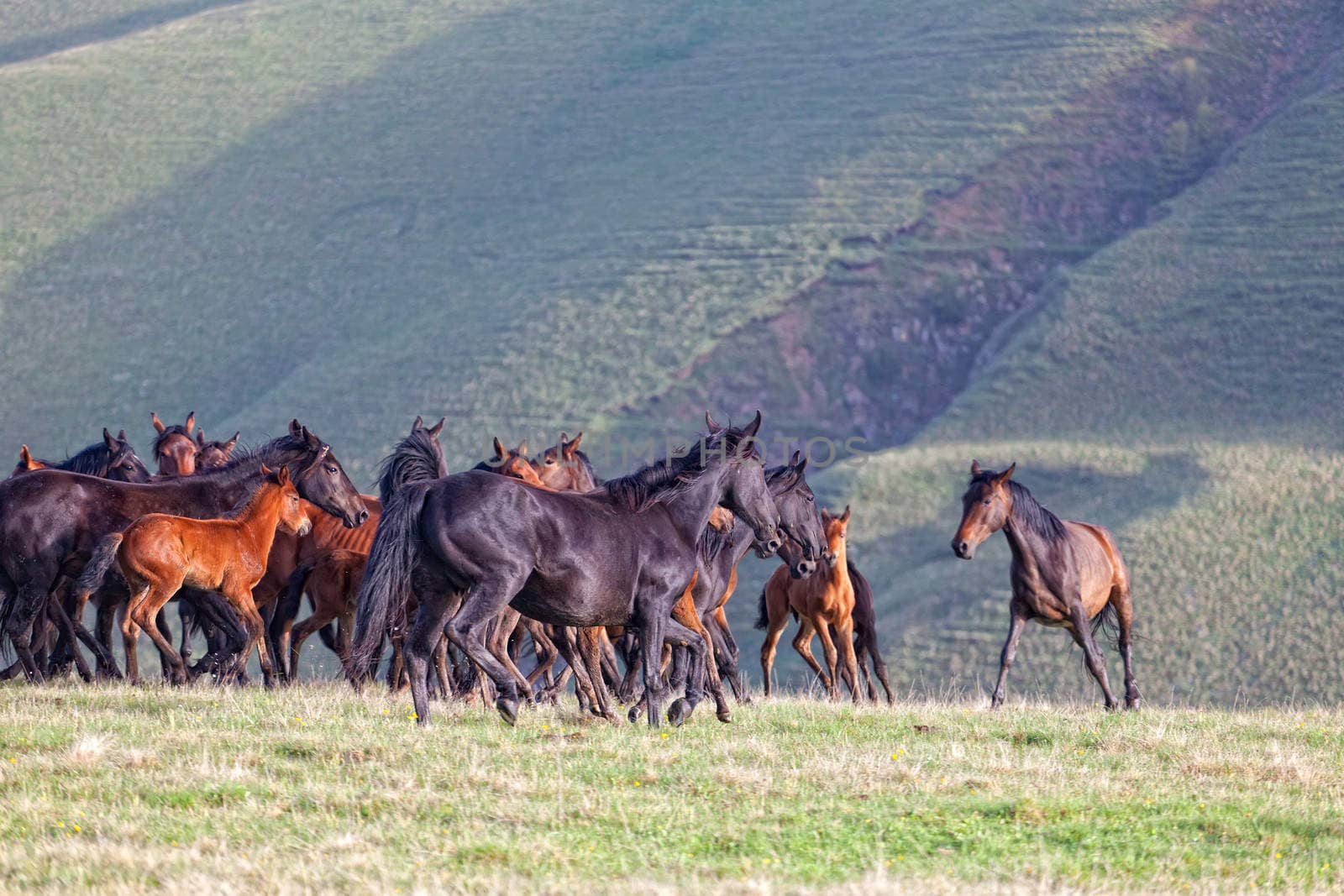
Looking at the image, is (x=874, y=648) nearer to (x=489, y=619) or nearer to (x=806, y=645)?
(x=806, y=645)

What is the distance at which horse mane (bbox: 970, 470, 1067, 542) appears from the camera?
14.4 m

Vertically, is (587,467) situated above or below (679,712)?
above

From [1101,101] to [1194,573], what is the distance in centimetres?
4173

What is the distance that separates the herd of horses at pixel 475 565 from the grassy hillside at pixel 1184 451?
24.1m

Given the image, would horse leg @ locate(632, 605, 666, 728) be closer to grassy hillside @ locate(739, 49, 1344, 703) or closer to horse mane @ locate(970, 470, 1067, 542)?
horse mane @ locate(970, 470, 1067, 542)

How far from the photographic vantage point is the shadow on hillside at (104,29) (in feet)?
340

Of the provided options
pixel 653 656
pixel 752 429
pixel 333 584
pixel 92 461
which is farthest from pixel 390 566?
pixel 92 461

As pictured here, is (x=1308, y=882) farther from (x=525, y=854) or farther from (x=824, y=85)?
(x=824, y=85)

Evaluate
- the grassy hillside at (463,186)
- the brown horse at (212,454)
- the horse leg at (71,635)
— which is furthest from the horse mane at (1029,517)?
the grassy hillside at (463,186)

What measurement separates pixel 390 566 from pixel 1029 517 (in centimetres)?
671

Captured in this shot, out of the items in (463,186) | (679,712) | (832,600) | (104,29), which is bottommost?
(832,600)

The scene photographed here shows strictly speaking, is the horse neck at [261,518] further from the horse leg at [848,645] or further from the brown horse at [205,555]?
the horse leg at [848,645]

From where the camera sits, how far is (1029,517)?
14.5 metres

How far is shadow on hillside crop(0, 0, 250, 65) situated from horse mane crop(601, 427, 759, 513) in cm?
10036
